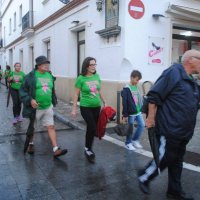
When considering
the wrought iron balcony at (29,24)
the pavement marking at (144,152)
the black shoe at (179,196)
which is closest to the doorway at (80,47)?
the pavement marking at (144,152)

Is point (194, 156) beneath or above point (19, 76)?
beneath

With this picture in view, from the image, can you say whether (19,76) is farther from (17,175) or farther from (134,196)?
(134,196)

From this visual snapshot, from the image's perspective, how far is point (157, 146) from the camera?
3652 millimetres

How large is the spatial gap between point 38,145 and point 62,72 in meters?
7.15

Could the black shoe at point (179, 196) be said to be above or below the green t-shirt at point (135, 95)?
below

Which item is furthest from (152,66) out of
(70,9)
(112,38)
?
(70,9)

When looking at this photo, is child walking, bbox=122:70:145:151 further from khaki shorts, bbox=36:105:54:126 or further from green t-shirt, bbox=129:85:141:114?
khaki shorts, bbox=36:105:54:126

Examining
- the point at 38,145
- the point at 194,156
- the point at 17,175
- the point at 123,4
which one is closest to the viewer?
the point at 17,175

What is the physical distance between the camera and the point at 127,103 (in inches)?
235

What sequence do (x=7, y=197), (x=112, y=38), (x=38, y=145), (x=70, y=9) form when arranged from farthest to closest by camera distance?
1. (x=70, y=9)
2. (x=112, y=38)
3. (x=38, y=145)
4. (x=7, y=197)

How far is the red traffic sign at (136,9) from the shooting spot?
8406 millimetres

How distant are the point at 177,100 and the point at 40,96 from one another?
9.10ft

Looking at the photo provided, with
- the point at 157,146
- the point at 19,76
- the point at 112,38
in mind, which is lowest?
the point at 157,146

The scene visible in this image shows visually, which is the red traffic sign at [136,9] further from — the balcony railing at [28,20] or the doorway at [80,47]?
the balcony railing at [28,20]
